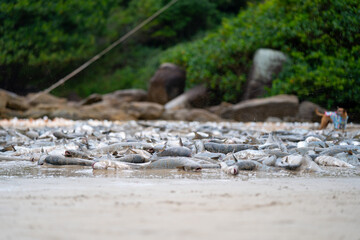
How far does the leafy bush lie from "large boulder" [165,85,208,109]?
38cm

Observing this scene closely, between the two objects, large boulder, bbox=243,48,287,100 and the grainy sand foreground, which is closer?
the grainy sand foreground

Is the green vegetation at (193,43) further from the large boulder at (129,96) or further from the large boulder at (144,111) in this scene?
the large boulder at (144,111)

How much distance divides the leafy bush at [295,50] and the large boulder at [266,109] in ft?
3.43

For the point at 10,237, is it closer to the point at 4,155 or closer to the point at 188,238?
the point at 188,238

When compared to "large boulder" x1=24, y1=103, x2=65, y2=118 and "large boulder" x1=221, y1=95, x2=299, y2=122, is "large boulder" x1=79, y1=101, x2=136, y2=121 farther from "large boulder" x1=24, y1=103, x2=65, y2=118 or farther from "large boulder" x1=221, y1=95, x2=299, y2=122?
"large boulder" x1=221, y1=95, x2=299, y2=122

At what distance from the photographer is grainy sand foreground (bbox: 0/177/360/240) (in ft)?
4.35

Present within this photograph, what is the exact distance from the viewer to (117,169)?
3.01 meters

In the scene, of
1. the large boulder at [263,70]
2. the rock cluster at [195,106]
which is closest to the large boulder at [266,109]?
the rock cluster at [195,106]

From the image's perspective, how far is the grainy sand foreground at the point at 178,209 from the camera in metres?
1.33

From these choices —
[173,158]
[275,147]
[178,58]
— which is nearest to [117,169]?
[173,158]

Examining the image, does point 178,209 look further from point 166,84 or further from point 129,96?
point 166,84

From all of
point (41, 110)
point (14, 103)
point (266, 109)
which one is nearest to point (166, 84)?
point (41, 110)

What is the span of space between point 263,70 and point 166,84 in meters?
3.88

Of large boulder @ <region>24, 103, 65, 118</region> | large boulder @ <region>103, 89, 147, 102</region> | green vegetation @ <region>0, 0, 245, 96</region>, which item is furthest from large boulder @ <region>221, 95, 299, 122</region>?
green vegetation @ <region>0, 0, 245, 96</region>
